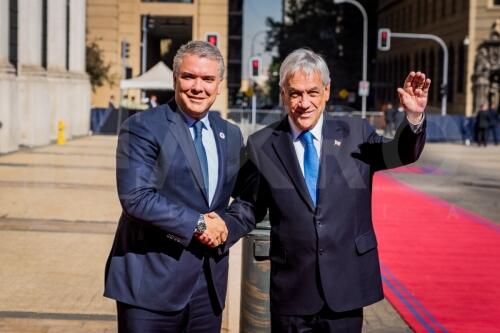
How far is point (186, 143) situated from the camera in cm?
365

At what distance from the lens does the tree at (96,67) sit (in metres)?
45.1

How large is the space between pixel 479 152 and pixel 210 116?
93.5ft

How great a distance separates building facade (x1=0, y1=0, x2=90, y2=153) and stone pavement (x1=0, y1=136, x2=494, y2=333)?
5.84m

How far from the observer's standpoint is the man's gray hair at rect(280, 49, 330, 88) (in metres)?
3.57

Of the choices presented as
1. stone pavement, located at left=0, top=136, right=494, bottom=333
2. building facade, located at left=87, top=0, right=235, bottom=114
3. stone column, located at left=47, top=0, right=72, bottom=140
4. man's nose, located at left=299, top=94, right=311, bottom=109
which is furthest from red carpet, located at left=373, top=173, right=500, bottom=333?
building facade, located at left=87, top=0, right=235, bottom=114

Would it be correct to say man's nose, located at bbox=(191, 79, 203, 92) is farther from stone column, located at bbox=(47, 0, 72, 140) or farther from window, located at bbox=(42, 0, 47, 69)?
window, located at bbox=(42, 0, 47, 69)

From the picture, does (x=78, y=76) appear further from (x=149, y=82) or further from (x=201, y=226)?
(x=201, y=226)

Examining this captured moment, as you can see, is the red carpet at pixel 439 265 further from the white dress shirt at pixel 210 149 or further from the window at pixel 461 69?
the window at pixel 461 69

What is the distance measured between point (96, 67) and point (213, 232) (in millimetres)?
43118

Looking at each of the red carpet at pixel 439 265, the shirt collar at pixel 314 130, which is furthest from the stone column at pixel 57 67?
the shirt collar at pixel 314 130

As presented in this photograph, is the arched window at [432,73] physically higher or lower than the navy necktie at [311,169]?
higher

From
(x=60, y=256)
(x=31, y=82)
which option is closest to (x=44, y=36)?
(x=31, y=82)

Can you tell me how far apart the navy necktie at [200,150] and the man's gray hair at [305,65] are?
0.45 metres

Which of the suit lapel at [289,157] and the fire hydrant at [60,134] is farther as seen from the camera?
the fire hydrant at [60,134]
